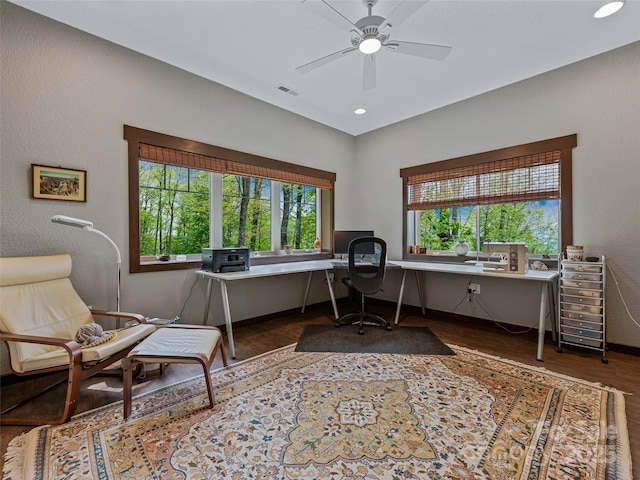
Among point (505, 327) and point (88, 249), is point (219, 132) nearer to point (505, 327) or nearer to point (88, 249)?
point (88, 249)

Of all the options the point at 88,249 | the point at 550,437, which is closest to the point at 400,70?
the point at 550,437

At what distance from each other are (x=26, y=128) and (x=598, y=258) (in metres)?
5.08

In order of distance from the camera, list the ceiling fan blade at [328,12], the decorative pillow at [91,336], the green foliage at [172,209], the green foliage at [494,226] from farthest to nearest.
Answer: the green foliage at [494,226] → the green foliage at [172,209] → the decorative pillow at [91,336] → the ceiling fan blade at [328,12]

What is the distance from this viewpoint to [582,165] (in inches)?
113

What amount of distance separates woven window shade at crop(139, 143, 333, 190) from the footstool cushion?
68.5 inches

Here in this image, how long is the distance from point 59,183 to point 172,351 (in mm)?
1772

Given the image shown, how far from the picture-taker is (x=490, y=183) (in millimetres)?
3527

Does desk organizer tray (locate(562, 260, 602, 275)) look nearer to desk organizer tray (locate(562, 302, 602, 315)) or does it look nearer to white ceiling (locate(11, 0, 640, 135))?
desk organizer tray (locate(562, 302, 602, 315))

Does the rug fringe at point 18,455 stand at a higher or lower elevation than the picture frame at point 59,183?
lower

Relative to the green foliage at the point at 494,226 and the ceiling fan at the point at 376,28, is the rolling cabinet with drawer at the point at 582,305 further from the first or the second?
the ceiling fan at the point at 376,28

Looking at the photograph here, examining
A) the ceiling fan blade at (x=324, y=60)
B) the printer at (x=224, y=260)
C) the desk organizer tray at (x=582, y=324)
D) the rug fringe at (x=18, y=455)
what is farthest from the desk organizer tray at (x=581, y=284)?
the rug fringe at (x=18, y=455)

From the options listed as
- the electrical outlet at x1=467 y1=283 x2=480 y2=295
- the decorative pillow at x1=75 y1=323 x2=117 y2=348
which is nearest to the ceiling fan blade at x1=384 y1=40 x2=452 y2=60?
the electrical outlet at x1=467 y1=283 x2=480 y2=295

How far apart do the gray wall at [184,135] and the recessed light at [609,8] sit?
76 centimetres

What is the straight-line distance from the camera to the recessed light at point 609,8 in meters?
2.06
